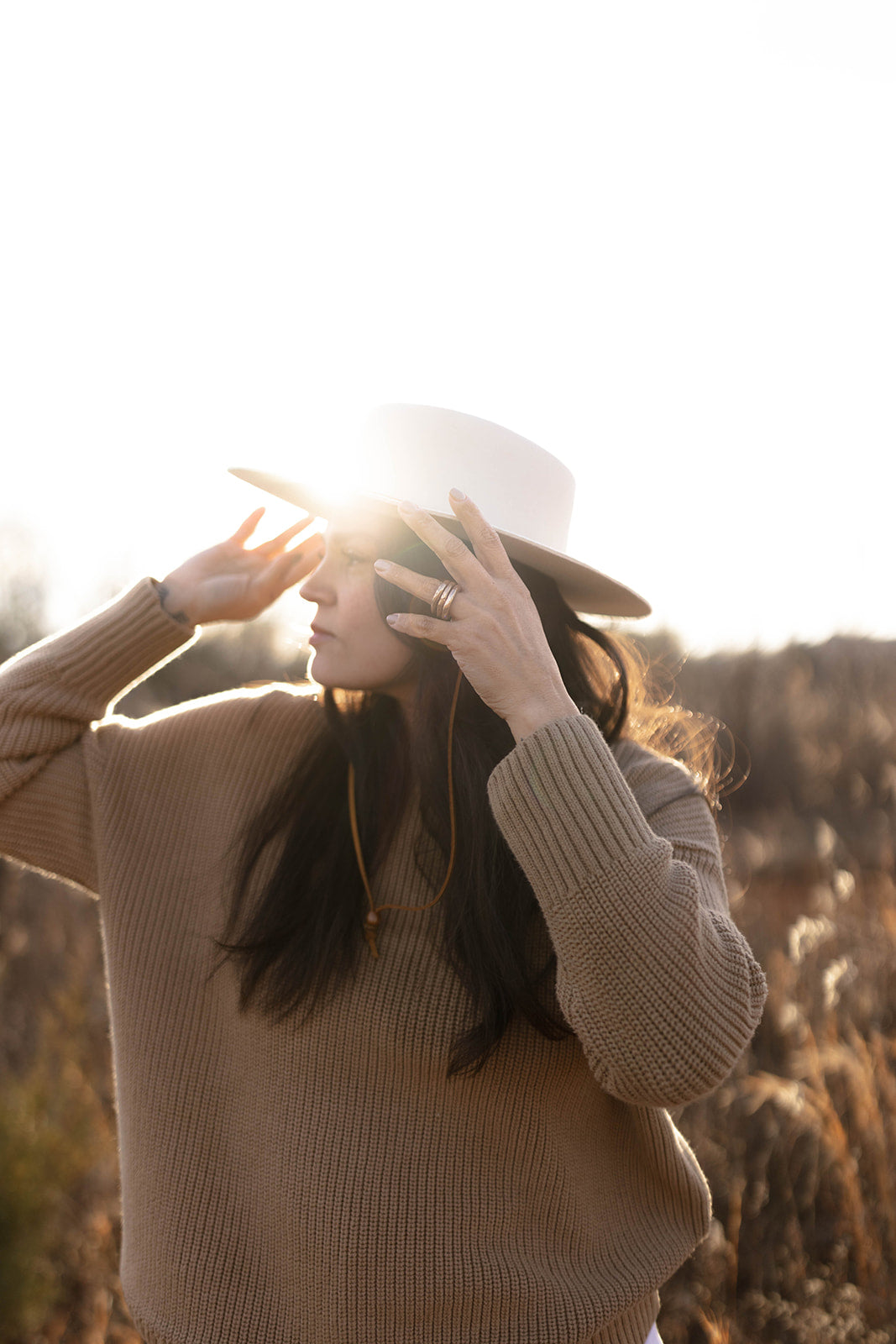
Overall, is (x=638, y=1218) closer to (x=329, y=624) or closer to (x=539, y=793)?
(x=539, y=793)

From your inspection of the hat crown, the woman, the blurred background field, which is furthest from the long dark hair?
the blurred background field

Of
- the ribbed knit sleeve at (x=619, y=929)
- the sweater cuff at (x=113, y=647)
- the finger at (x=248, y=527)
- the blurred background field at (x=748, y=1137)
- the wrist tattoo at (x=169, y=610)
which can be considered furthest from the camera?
the blurred background field at (x=748, y=1137)

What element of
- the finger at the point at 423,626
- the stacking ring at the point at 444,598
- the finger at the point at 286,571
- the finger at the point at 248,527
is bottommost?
the finger at the point at 286,571

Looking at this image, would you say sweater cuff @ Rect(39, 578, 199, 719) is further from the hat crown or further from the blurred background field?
the blurred background field

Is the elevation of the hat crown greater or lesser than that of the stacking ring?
greater

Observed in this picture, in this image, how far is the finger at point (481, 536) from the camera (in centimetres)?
131

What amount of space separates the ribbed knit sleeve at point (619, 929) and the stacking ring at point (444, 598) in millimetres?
207

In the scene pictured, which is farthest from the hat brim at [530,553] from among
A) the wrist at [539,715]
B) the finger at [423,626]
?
the wrist at [539,715]

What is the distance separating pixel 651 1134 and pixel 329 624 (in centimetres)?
99

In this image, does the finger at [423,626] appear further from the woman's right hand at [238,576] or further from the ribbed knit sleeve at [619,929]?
the woman's right hand at [238,576]

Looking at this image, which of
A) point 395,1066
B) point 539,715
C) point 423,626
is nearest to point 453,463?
point 423,626

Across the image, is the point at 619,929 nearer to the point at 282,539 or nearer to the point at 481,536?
the point at 481,536

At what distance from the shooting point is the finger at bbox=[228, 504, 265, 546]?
79.4 inches

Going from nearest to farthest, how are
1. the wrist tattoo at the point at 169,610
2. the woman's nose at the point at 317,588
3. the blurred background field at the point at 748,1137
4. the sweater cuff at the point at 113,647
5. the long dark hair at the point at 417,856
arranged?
the long dark hair at the point at 417,856
the woman's nose at the point at 317,588
the sweater cuff at the point at 113,647
the wrist tattoo at the point at 169,610
the blurred background field at the point at 748,1137
